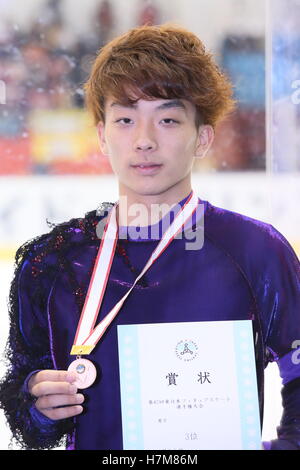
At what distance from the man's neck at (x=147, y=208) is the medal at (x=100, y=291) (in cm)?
2

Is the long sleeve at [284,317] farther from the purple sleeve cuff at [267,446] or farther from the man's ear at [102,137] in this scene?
the man's ear at [102,137]

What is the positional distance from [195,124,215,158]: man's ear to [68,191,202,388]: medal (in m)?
0.09

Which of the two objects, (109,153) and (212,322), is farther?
(109,153)

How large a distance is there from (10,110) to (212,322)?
1.46 m

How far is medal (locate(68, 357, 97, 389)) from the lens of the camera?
103 centimetres

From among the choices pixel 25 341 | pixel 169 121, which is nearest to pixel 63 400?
pixel 25 341

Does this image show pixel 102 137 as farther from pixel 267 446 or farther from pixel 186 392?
pixel 267 446

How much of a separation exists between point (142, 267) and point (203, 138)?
0.27m

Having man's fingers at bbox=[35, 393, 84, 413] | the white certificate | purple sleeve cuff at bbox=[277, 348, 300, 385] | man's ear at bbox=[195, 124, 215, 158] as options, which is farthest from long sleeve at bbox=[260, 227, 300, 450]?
man's fingers at bbox=[35, 393, 84, 413]

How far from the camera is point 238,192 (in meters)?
2.38

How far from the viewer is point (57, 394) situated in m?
1.03

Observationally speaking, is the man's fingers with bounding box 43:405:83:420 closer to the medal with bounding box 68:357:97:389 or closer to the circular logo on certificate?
the medal with bounding box 68:357:97:389
